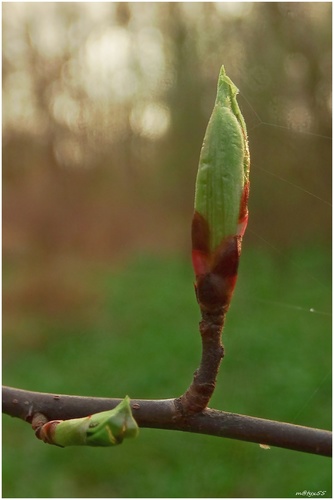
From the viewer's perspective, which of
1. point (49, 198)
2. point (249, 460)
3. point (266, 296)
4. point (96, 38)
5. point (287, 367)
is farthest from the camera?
point (49, 198)

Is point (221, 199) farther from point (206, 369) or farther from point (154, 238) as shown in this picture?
point (154, 238)

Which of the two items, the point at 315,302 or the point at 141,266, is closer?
the point at 315,302

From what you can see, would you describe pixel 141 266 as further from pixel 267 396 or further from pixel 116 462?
pixel 116 462

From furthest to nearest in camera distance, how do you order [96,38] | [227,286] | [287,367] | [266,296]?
[266,296] → [96,38] → [287,367] → [227,286]

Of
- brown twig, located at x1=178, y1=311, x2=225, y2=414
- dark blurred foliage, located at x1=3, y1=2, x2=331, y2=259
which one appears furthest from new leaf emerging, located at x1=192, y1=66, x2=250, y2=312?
dark blurred foliage, located at x1=3, y1=2, x2=331, y2=259

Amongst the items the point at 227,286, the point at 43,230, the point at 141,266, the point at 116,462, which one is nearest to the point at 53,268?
the point at 43,230

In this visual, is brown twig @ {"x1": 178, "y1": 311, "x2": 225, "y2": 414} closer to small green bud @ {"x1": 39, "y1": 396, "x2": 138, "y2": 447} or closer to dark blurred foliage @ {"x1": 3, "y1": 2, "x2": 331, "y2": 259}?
small green bud @ {"x1": 39, "y1": 396, "x2": 138, "y2": 447}

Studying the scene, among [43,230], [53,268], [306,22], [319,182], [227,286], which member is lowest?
[53,268]

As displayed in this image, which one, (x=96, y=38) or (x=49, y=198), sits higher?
(x=96, y=38)
